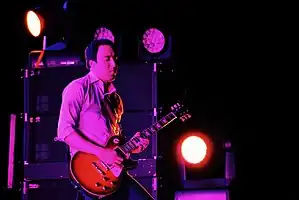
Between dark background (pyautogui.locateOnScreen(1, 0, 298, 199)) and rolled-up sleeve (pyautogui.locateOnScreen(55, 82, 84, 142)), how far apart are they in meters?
0.92

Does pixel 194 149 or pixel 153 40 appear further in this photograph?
pixel 153 40

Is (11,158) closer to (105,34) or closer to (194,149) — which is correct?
(105,34)

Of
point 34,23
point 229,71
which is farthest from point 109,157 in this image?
point 229,71

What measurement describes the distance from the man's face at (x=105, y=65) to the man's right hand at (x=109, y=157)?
0.65 metres

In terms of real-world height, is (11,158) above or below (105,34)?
below

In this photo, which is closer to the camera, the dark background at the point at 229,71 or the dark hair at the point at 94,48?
the dark hair at the point at 94,48

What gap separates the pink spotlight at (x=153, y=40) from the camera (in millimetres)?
4555

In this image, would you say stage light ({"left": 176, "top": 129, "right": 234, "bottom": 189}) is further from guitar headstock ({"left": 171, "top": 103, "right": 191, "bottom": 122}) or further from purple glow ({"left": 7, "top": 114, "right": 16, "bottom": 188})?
purple glow ({"left": 7, "top": 114, "right": 16, "bottom": 188})

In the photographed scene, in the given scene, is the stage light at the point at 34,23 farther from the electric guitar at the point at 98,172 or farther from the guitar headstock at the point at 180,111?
the guitar headstock at the point at 180,111

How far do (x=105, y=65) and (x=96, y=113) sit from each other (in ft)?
1.51

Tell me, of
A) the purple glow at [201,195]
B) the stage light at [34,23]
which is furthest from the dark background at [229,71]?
the purple glow at [201,195]

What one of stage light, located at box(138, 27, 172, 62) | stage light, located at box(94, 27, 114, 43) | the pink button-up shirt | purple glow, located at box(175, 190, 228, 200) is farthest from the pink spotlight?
purple glow, located at box(175, 190, 228, 200)

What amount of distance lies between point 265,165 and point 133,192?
1.78 meters

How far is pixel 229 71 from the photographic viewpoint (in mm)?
5387
